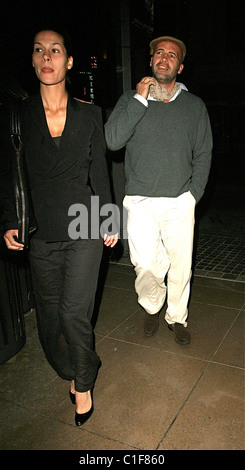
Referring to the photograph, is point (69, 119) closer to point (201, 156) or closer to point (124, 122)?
point (124, 122)

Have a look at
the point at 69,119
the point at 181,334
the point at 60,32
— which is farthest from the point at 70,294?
the point at 60,32

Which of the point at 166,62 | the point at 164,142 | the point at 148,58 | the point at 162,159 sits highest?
the point at 148,58

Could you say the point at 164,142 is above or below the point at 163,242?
above

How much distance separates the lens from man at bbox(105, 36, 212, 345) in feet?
9.64

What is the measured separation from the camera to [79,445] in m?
2.29

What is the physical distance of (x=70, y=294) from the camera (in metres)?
2.32

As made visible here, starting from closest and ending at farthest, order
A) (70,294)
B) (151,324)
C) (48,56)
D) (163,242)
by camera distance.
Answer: (48,56) → (70,294) → (163,242) → (151,324)

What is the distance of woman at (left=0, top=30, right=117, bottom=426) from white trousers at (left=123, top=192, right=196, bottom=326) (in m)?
0.65

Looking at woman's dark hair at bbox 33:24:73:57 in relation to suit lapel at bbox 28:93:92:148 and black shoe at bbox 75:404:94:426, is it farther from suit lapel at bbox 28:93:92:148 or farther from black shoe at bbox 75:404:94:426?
black shoe at bbox 75:404:94:426

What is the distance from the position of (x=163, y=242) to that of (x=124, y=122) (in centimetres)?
105

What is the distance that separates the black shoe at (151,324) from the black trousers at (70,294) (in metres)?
1.06

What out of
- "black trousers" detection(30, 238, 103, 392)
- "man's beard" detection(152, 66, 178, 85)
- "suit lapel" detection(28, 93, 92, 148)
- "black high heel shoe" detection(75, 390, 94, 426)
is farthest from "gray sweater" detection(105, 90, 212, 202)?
"black high heel shoe" detection(75, 390, 94, 426)

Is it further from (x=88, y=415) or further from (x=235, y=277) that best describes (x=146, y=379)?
(x=235, y=277)

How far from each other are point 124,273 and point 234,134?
16.8 metres
